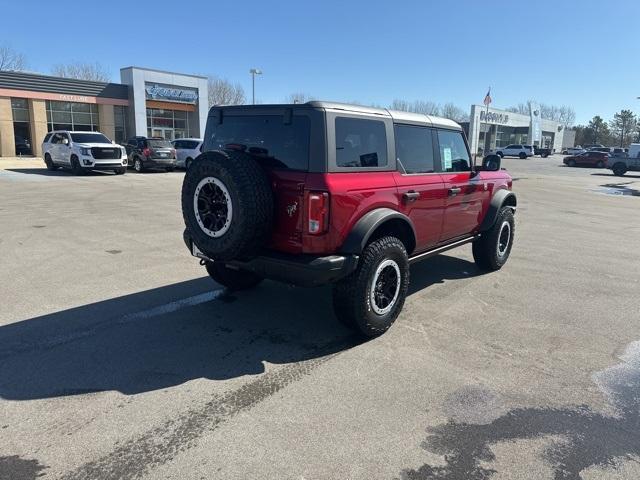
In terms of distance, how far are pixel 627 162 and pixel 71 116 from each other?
38127 mm

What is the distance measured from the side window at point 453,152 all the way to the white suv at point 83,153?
699 inches

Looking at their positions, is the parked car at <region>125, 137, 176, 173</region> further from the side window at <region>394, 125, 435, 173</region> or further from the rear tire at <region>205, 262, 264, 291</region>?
the side window at <region>394, 125, 435, 173</region>

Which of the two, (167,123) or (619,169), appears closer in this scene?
(619,169)

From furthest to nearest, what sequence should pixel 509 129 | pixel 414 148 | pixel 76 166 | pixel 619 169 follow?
pixel 509 129 < pixel 619 169 < pixel 76 166 < pixel 414 148

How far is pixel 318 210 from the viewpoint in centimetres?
375

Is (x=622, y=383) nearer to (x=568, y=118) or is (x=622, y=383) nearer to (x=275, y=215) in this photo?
(x=275, y=215)

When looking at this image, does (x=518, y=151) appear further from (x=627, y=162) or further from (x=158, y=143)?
(x=158, y=143)

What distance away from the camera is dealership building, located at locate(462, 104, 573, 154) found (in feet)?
217

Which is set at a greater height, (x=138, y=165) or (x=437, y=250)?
(x=138, y=165)

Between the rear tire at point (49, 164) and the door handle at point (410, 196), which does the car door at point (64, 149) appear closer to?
the rear tire at point (49, 164)

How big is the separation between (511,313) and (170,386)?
354 cm

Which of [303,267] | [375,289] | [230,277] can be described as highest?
[303,267]

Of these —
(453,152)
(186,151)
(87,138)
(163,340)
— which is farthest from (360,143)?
(186,151)

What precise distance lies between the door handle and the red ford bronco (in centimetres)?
1
